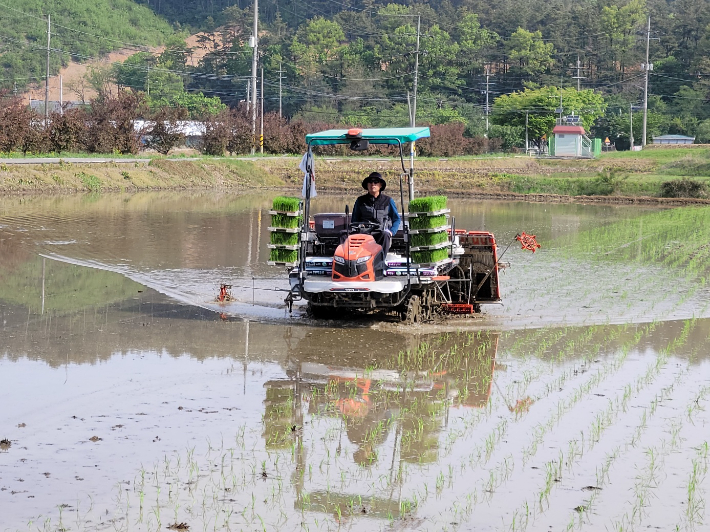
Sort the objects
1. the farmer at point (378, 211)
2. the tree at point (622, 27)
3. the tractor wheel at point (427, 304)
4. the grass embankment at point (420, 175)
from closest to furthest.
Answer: the farmer at point (378, 211), the tractor wheel at point (427, 304), the grass embankment at point (420, 175), the tree at point (622, 27)

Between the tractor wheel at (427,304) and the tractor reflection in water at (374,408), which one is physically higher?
the tractor wheel at (427,304)

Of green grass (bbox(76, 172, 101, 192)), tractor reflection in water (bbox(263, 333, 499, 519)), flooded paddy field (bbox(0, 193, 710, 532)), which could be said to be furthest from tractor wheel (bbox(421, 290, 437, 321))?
green grass (bbox(76, 172, 101, 192))

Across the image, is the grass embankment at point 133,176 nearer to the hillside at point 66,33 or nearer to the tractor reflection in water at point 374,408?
the tractor reflection in water at point 374,408

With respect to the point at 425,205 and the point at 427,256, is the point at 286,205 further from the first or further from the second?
the point at 427,256

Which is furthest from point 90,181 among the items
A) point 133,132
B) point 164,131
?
point 164,131

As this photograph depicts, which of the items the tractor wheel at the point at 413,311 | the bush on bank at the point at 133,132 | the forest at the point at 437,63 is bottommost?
the tractor wheel at the point at 413,311

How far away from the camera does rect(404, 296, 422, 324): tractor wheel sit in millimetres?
13555

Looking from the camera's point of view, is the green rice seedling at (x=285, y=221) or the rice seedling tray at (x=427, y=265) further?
the green rice seedling at (x=285, y=221)

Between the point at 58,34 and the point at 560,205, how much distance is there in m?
91.6

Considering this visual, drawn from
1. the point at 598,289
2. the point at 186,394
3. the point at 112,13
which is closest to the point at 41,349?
the point at 186,394

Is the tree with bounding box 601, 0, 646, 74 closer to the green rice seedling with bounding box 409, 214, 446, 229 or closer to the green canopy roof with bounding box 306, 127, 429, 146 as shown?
the green canopy roof with bounding box 306, 127, 429, 146

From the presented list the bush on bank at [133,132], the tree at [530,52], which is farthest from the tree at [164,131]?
the tree at [530,52]

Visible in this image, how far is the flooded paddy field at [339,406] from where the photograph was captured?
7.11m

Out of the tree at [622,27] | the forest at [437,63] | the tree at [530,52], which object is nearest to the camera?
the forest at [437,63]
